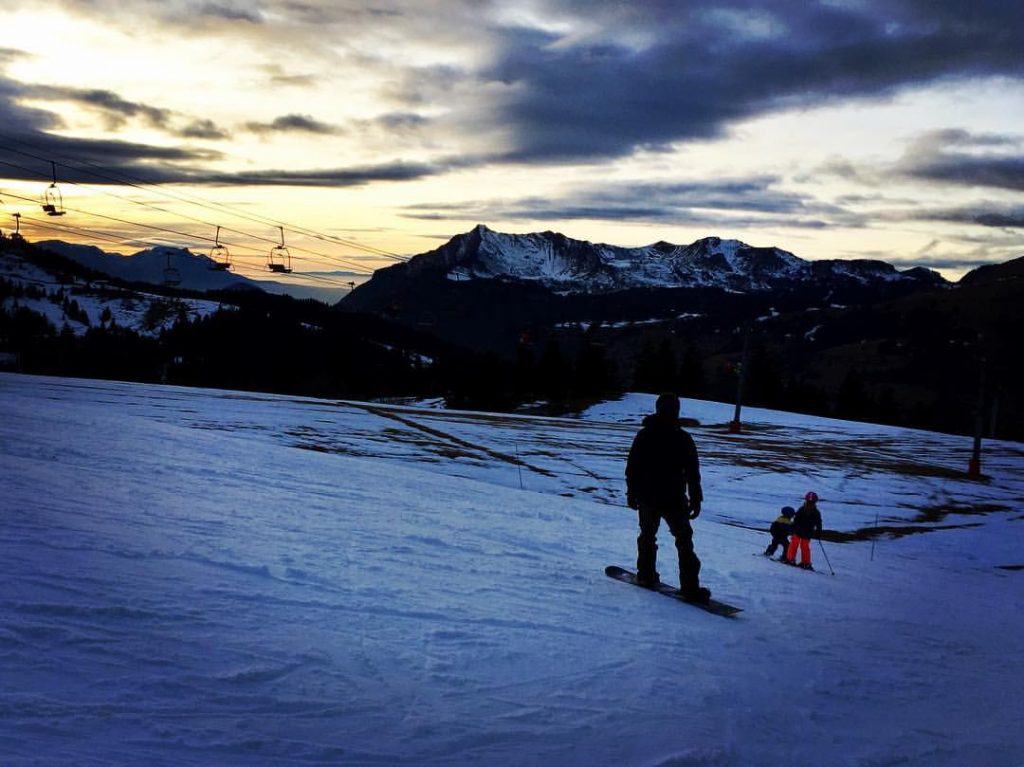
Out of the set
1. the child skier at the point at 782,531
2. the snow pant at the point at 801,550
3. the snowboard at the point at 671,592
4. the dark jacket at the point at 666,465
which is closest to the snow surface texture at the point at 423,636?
the snowboard at the point at 671,592

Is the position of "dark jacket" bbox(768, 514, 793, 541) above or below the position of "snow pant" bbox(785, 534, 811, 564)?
above

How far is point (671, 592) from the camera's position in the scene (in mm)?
9648

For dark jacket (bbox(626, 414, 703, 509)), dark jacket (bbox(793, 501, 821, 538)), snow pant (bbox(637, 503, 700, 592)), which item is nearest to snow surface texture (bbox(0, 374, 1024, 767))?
snow pant (bbox(637, 503, 700, 592))

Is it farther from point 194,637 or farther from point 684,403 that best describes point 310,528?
point 684,403

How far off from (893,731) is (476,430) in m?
32.5

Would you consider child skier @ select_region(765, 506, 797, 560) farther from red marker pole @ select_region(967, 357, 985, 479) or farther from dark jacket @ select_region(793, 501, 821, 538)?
red marker pole @ select_region(967, 357, 985, 479)

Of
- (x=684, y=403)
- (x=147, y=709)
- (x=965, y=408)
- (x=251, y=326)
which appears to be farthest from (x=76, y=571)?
(x=251, y=326)

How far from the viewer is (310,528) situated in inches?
425

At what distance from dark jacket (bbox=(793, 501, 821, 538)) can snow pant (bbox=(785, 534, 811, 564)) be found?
0.12 metres

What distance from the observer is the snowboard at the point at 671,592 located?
30.2 ft

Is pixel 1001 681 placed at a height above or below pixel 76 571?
below

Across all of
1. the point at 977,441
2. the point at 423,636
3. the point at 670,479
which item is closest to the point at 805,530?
the point at 670,479

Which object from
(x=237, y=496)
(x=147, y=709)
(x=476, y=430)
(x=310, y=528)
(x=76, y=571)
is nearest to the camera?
(x=147, y=709)

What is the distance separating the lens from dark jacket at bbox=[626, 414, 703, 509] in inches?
361
